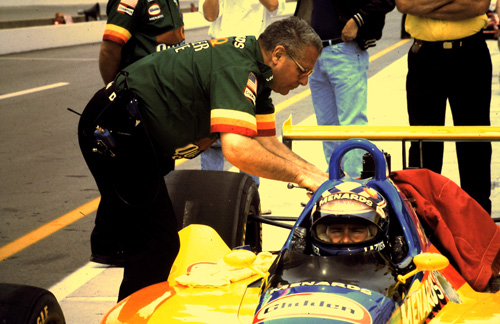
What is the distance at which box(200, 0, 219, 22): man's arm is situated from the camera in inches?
266

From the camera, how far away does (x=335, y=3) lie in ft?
21.4

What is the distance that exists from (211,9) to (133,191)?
2.99 metres

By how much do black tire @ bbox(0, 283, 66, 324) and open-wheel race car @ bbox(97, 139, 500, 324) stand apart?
263 mm

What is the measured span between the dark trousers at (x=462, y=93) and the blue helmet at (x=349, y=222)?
7.26ft

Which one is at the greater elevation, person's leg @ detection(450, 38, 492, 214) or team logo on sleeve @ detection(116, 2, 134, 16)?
team logo on sleeve @ detection(116, 2, 134, 16)

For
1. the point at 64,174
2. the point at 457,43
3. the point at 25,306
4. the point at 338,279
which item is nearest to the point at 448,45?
the point at 457,43

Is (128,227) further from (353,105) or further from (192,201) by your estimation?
(353,105)

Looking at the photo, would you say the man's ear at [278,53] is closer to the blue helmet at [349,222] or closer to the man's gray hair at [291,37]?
the man's gray hair at [291,37]

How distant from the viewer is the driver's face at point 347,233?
11.7ft

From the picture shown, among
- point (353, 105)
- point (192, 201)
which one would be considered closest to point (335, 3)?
point (353, 105)

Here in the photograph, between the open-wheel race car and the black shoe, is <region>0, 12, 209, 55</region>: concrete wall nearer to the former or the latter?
the black shoe

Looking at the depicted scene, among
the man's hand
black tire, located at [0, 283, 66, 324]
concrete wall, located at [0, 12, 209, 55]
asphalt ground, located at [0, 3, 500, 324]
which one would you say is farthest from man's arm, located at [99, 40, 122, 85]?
concrete wall, located at [0, 12, 209, 55]

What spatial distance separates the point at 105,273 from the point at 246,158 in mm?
2029

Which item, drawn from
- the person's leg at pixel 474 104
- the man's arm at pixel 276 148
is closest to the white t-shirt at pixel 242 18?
the person's leg at pixel 474 104
